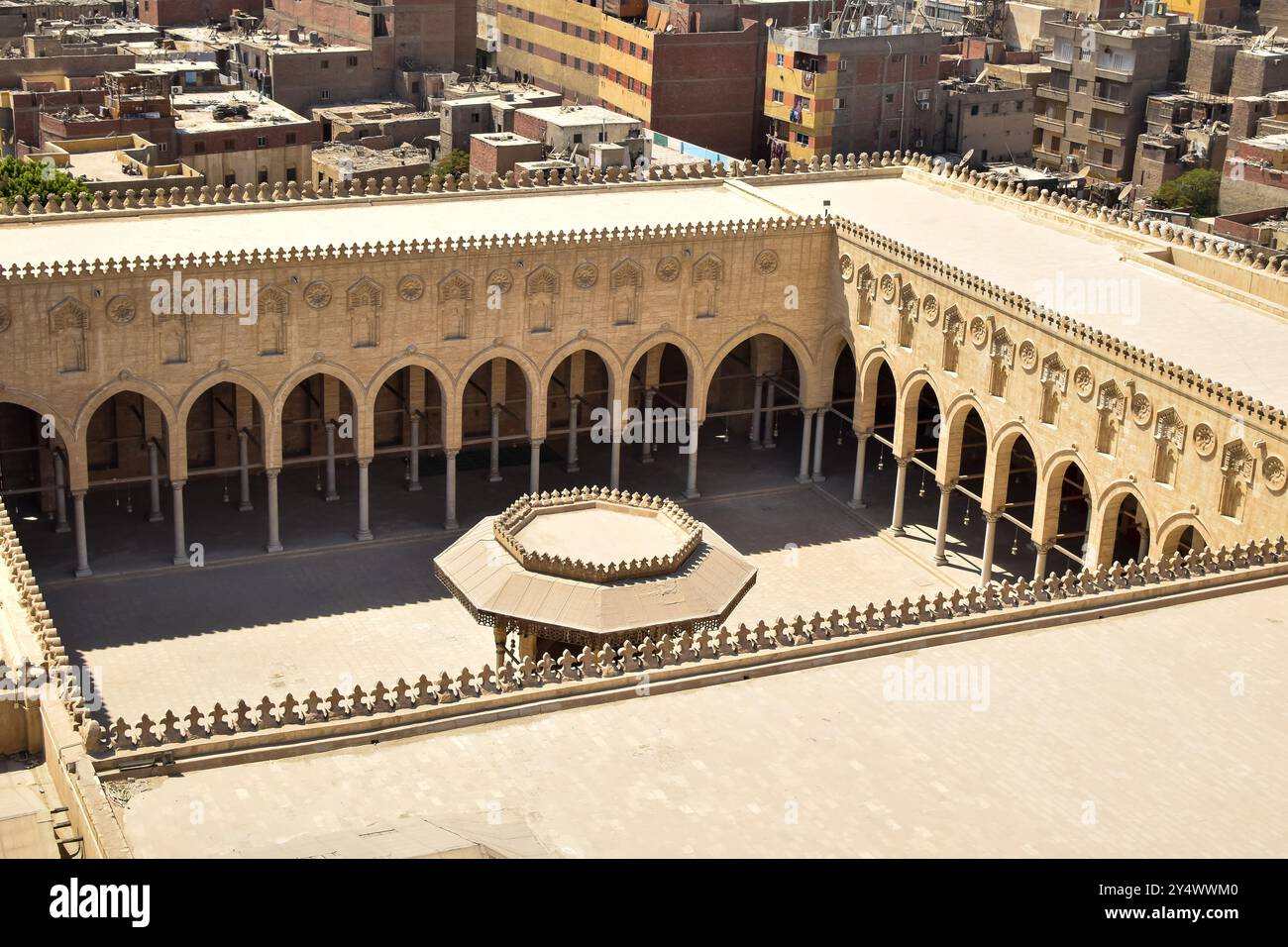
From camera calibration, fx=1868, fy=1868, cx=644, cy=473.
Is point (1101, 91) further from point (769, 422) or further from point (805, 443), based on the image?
point (805, 443)

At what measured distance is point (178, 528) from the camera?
51.0m

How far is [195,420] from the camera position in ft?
181

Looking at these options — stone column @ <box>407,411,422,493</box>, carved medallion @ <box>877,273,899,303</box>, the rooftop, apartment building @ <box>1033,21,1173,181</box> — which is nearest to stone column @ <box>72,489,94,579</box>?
stone column @ <box>407,411,422,493</box>

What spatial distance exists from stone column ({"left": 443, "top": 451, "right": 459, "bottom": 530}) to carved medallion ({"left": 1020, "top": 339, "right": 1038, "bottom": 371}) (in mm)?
16291

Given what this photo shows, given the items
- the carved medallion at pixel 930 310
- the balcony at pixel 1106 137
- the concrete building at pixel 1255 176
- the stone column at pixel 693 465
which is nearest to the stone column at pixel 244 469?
the stone column at pixel 693 465

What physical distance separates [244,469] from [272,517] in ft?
7.90

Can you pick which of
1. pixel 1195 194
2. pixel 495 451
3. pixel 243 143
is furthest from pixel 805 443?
pixel 1195 194

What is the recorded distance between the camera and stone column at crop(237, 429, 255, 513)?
177 feet

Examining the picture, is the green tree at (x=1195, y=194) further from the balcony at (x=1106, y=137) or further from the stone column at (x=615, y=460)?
the stone column at (x=615, y=460)

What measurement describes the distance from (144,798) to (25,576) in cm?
1010

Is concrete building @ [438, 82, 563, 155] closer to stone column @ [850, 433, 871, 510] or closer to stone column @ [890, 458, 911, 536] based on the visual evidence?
stone column @ [850, 433, 871, 510]

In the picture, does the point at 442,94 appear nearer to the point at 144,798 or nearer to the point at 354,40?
the point at 354,40

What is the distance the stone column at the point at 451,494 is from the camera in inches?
2112
